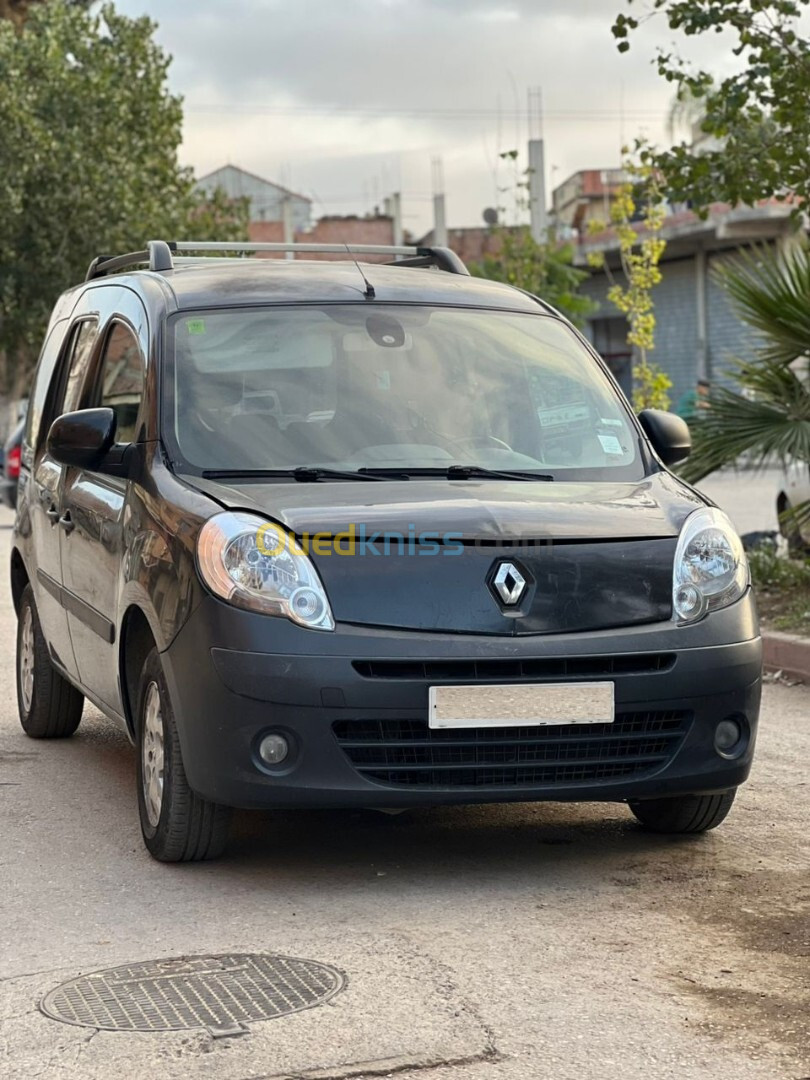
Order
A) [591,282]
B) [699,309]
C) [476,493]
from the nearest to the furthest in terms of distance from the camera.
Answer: [476,493], [699,309], [591,282]

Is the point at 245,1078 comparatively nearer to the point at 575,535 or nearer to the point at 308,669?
the point at 308,669

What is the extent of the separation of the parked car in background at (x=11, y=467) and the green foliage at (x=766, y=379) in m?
12.5

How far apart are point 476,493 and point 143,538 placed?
40.2 inches

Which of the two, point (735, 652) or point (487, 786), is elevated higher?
point (735, 652)

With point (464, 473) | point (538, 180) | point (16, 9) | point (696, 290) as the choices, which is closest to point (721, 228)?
point (696, 290)

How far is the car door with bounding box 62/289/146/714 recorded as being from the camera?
584 cm

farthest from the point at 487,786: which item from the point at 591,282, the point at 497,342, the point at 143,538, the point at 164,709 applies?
the point at 591,282

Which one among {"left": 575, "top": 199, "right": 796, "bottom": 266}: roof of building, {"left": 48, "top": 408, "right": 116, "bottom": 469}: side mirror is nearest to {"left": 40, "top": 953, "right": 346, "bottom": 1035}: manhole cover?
{"left": 48, "top": 408, "right": 116, "bottom": 469}: side mirror

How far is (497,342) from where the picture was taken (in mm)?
6234

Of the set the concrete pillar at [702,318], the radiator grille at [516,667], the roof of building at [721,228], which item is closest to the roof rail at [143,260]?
the radiator grille at [516,667]

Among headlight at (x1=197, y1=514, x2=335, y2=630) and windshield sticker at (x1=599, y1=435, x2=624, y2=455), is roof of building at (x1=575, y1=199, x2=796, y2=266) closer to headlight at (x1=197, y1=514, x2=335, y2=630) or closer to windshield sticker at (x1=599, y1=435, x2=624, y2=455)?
windshield sticker at (x1=599, y1=435, x2=624, y2=455)

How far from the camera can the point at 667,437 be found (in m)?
6.15

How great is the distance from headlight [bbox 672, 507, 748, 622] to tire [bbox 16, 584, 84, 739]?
308cm

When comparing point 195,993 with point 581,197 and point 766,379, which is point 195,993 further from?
point 581,197
